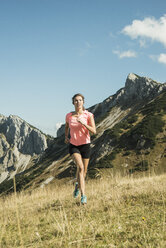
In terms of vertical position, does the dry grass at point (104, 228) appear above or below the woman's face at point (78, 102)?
below

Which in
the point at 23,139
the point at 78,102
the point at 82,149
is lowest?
the point at 82,149

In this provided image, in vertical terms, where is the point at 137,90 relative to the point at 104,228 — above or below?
above

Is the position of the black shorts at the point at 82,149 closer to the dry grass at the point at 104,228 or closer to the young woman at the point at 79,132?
the young woman at the point at 79,132

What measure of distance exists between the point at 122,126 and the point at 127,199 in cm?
5387

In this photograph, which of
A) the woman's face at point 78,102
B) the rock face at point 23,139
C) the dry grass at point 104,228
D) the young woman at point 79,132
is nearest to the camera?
the dry grass at point 104,228

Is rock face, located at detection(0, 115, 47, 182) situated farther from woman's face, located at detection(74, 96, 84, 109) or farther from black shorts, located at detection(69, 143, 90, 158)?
woman's face, located at detection(74, 96, 84, 109)

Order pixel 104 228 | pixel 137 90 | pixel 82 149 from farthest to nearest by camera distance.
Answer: pixel 137 90
pixel 82 149
pixel 104 228

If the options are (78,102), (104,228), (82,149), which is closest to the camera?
(104,228)

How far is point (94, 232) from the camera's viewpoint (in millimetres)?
2959

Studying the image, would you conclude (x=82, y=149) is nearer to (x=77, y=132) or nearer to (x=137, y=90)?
(x=77, y=132)

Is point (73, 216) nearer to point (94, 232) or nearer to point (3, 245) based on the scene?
point (94, 232)

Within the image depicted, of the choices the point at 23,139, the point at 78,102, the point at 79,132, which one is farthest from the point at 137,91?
the point at 23,139

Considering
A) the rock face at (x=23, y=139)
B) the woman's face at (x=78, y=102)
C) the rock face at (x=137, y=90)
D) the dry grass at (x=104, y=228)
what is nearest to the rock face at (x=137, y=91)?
the rock face at (x=137, y=90)

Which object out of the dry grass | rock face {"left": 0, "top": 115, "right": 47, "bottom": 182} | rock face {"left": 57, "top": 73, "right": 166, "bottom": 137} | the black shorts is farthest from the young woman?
rock face {"left": 0, "top": 115, "right": 47, "bottom": 182}
